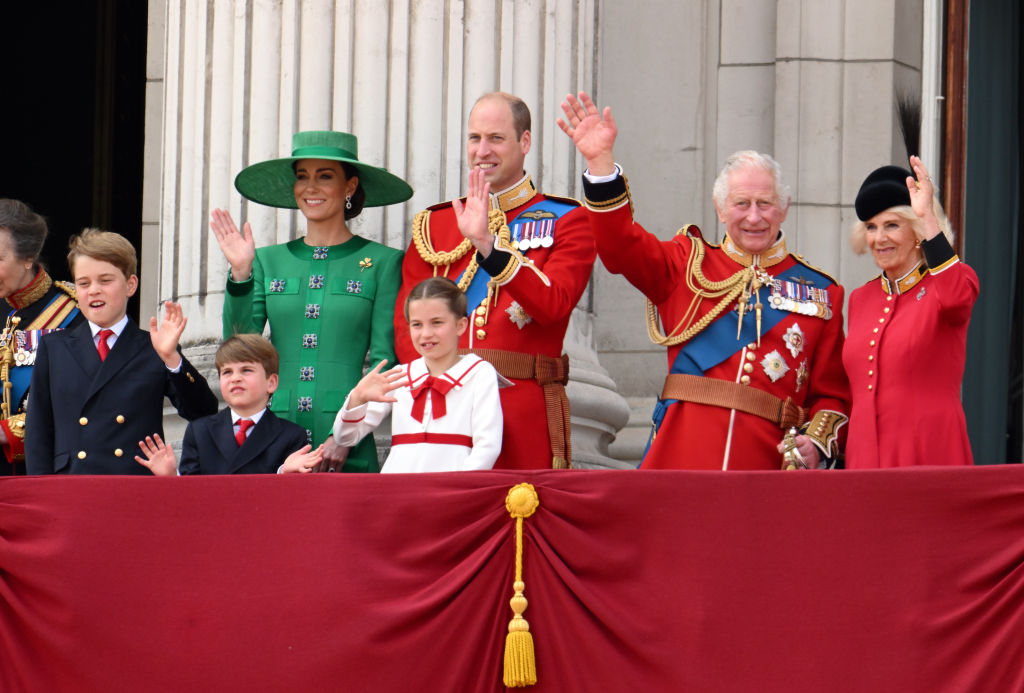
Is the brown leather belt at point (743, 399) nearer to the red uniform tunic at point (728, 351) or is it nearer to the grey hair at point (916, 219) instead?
the red uniform tunic at point (728, 351)

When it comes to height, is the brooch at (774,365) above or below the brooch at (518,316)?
below

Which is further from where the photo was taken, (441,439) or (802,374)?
(802,374)

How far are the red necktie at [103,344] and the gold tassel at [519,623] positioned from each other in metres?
1.52

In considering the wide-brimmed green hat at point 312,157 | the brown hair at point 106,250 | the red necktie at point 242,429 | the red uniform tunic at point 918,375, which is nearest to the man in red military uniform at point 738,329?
the red uniform tunic at point 918,375

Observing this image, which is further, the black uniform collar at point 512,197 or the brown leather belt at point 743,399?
the black uniform collar at point 512,197

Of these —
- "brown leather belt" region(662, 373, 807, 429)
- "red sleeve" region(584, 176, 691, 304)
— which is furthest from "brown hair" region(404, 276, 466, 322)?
"brown leather belt" region(662, 373, 807, 429)

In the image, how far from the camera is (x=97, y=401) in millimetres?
5430

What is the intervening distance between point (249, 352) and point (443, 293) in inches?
26.1

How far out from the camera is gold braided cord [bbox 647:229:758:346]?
218 inches

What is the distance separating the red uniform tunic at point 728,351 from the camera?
5355 millimetres

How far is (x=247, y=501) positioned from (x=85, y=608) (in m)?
0.49

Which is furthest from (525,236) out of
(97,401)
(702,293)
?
(97,401)

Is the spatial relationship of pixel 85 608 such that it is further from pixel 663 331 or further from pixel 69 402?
pixel 663 331

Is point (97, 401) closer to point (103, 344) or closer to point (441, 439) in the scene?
point (103, 344)
